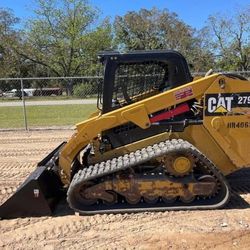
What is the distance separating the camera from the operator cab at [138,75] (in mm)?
5723

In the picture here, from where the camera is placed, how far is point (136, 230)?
4844 millimetres

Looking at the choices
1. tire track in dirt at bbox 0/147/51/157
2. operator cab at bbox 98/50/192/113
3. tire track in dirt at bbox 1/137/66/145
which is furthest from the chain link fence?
operator cab at bbox 98/50/192/113

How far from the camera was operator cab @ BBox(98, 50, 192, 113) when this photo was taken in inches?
225

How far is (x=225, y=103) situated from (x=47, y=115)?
1492 centimetres

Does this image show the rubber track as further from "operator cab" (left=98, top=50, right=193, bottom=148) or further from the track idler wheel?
"operator cab" (left=98, top=50, right=193, bottom=148)

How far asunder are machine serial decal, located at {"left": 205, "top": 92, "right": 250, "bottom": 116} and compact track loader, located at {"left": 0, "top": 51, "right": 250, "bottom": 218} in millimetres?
13

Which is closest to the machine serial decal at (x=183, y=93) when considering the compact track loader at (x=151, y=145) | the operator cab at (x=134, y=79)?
the compact track loader at (x=151, y=145)

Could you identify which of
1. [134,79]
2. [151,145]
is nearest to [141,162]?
[151,145]

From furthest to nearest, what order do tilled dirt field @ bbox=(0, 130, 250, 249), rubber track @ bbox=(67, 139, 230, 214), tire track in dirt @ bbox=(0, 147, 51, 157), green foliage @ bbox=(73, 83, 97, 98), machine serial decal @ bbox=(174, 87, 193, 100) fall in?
green foliage @ bbox=(73, 83, 97, 98) → tire track in dirt @ bbox=(0, 147, 51, 157) → machine serial decal @ bbox=(174, 87, 193, 100) → rubber track @ bbox=(67, 139, 230, 214) → tilled dirt field @ bbox=(0, 130, 250, 249)

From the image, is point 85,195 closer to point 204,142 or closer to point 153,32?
point 204,142

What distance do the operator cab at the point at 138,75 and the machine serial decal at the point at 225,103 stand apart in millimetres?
426

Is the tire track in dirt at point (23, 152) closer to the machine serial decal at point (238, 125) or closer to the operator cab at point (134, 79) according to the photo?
the operator cab at point (134, 79)

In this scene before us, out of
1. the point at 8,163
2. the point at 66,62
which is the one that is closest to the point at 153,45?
the point at 66,62

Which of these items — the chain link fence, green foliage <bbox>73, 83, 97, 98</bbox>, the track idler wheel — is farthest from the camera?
green foliage <bbox>73, 83, 97, 98</bbox>
